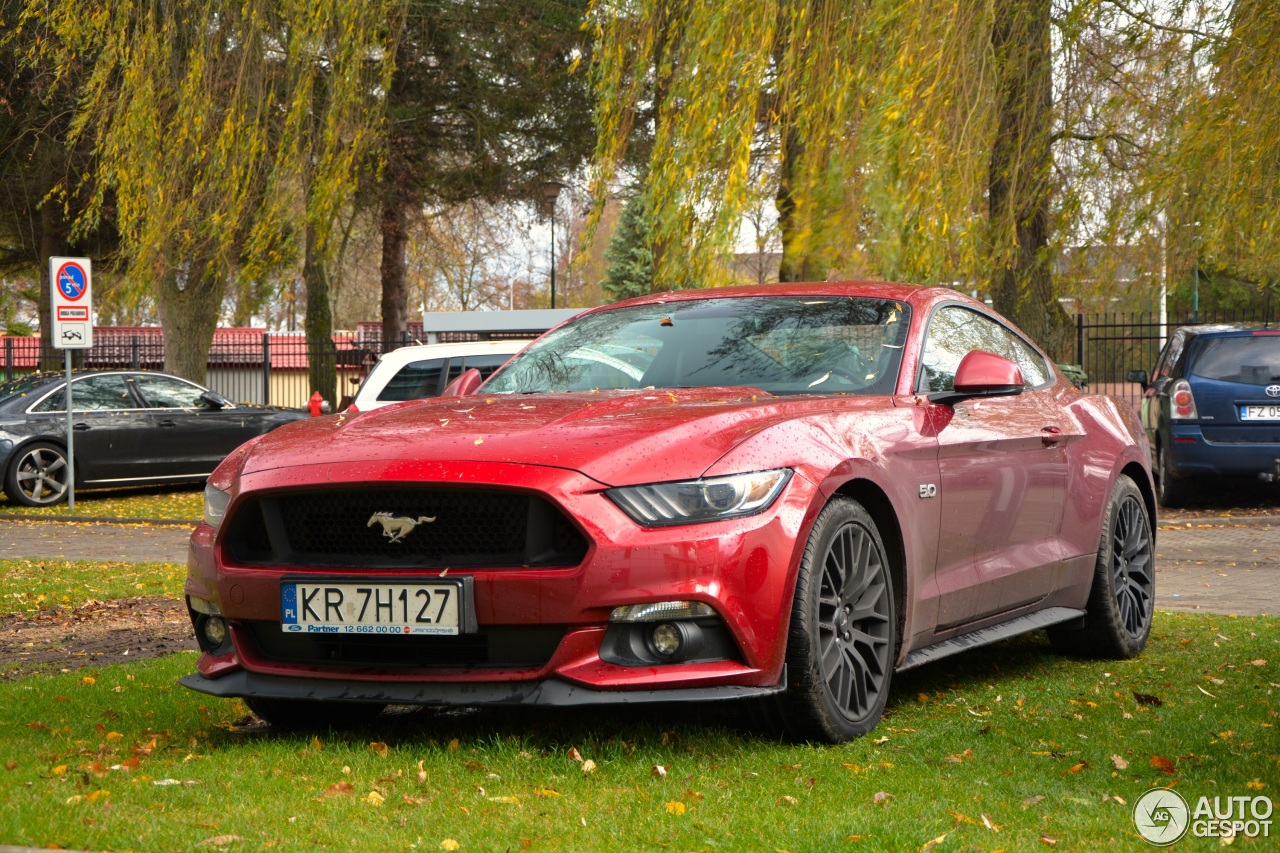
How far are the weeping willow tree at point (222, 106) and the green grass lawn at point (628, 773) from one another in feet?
34.4

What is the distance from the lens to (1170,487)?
52.7 feet

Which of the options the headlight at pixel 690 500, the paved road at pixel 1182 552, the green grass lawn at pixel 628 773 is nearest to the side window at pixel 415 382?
the paved road at pixel 1182 552

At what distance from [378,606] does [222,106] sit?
44.5 ft

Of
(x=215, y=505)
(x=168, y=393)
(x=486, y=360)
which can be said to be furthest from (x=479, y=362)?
(x=215, y=505)

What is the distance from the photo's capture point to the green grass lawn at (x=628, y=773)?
153 inches

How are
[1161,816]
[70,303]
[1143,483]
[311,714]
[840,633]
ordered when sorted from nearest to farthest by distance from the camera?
[1161,816] < [840,633] < [311,714] < [1143,483] < [70,303]

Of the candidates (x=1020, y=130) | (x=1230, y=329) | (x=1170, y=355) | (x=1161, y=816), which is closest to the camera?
(x=1161, y=816)

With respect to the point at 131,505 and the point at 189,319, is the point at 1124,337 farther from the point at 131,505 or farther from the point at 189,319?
the point at 131,505

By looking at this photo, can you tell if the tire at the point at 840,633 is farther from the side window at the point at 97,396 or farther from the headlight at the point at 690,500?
the side window at the point at 97,396

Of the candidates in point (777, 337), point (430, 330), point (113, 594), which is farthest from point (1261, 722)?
point (430, 330)

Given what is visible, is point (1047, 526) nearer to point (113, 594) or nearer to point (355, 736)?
point (355, 736)

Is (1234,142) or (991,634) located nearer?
(991,634)

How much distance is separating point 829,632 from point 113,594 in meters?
6.11

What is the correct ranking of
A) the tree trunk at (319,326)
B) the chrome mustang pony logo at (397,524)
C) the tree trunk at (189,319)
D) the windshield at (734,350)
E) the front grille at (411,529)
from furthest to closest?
1. the tree trunk at (319,326)
2. the tree trunk at (189,319)
3. the windshield at (734,350)
4. the chrome mustang pony logo at (397,524)
5. the front grille at (411,529)
